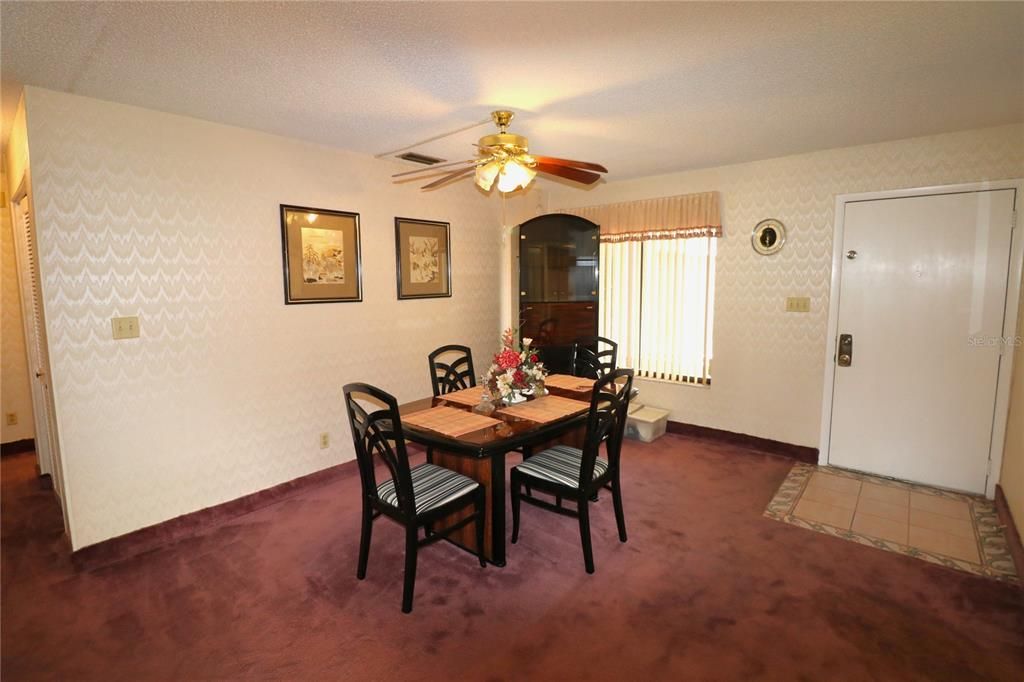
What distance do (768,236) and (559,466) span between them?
8.72ft

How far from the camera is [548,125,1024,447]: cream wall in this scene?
10.8 feet

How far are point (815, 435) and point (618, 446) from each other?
218 cm

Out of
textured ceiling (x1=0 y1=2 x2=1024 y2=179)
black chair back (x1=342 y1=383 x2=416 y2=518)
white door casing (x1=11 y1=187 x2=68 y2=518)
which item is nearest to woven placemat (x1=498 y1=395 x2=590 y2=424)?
black chair back (x1=342 y1=383 x2=416 y2=518)

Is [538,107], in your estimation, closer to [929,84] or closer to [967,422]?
[929,84]

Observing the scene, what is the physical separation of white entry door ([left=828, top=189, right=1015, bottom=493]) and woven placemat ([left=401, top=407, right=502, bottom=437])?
2.88 m

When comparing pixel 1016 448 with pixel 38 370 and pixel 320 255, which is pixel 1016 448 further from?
pixel 38 370

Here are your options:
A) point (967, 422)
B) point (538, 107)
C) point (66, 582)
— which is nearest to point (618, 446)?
point (538, 107)

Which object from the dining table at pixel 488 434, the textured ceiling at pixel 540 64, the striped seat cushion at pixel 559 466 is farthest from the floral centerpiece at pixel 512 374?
the textured ceiling at pixel 540 64

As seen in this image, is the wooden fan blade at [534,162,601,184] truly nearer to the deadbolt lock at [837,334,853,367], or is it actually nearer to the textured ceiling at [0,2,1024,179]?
the textured ceiling at [0,2,1024,179]

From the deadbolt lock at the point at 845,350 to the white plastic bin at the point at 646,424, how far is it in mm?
1442

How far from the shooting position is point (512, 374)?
2734 mm

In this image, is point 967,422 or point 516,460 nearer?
point 967,422

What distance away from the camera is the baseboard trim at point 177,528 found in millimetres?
2541

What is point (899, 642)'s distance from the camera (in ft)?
6.47
